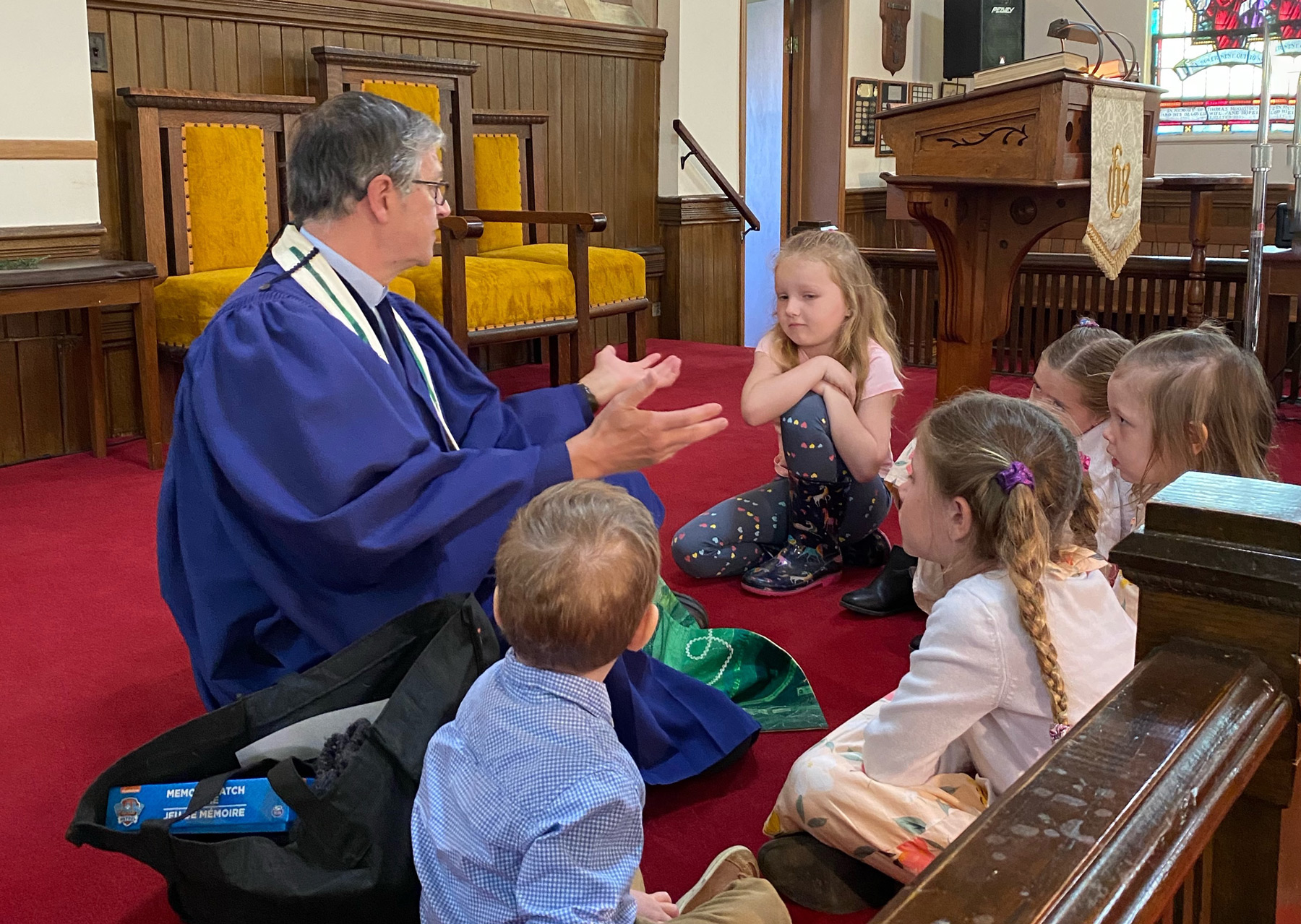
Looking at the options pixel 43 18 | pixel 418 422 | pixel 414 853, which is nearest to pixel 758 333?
pixel 43 18

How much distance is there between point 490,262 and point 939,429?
3.68 m

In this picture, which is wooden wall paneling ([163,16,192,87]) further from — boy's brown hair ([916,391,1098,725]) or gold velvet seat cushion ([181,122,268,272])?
boy's brown hair ([916,391,1098,725])

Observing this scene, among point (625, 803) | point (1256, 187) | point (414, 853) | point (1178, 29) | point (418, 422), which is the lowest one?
point (414, 853)

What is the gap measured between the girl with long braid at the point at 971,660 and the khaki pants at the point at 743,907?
26cm

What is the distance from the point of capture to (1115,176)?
374 cm

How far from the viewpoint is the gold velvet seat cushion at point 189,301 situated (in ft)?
14.6

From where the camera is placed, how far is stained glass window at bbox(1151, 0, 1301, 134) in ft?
28.8

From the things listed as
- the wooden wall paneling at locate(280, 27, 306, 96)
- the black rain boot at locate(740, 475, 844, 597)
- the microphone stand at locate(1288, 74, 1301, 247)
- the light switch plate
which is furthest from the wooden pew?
the wooden wall paneling at locate(280, 27, 306, 96)

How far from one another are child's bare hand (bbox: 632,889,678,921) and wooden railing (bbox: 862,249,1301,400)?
4.37 metres

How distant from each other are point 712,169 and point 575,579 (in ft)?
19.6

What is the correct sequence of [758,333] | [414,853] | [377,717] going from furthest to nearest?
[758,333] < [377,717] < [414,853]

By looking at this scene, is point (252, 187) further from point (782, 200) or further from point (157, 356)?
point (782, 200)

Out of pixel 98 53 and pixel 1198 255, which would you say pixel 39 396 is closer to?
pixel 98 53

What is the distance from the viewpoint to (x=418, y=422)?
6.61ft
